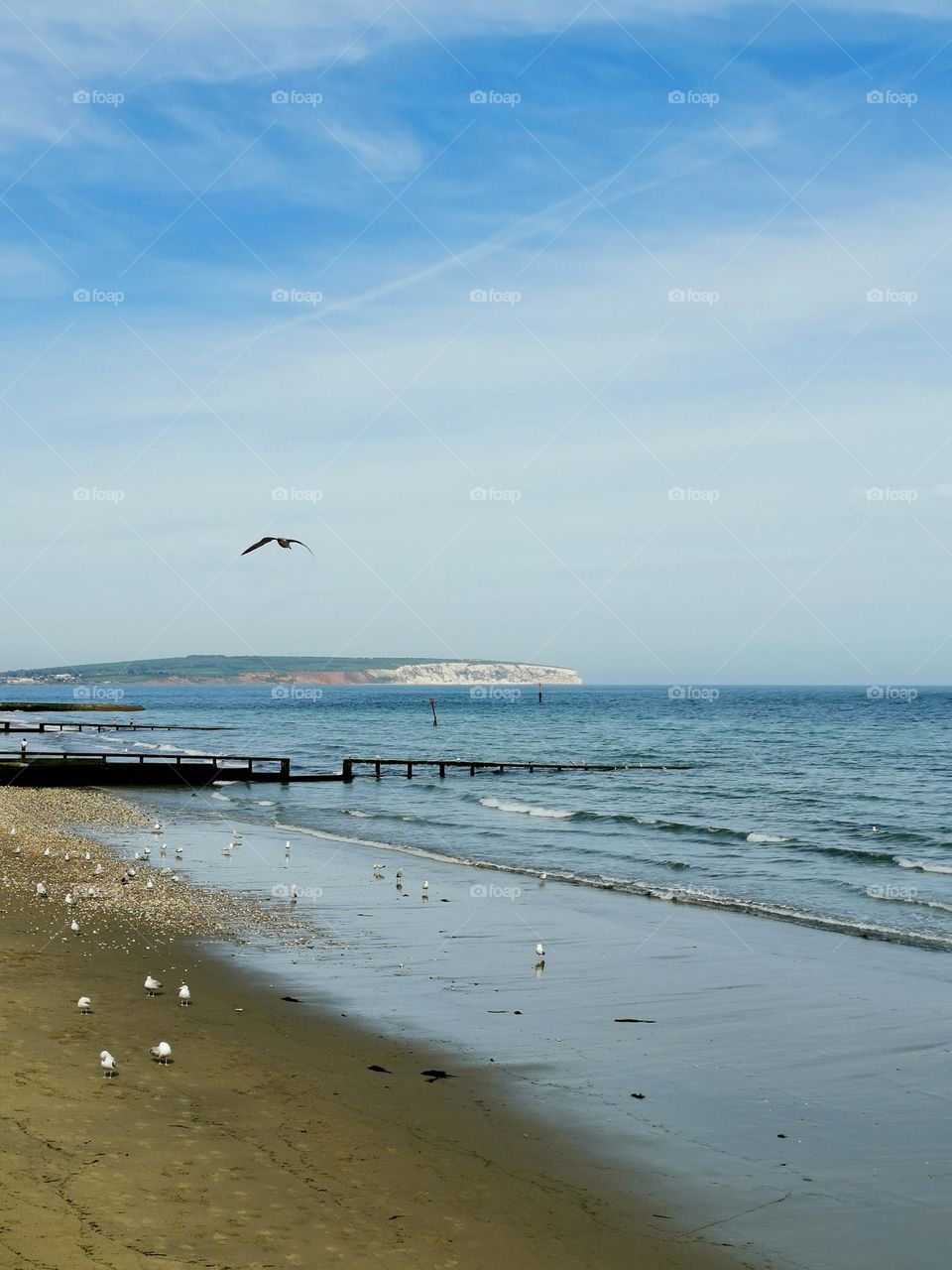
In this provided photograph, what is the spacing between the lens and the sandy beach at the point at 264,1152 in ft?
21.8

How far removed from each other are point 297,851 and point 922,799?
26338mm

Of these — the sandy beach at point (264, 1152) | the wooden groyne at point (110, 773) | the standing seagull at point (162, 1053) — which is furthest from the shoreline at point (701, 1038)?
the wooden groyne at point (110, 773)

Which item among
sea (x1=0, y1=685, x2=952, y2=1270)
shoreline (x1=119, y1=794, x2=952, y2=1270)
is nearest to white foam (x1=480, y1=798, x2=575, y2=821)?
sea (x1=0, y1=685, x2=952, y2=1270)

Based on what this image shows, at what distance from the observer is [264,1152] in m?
8.04

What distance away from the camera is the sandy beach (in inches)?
261

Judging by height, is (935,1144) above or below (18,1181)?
below

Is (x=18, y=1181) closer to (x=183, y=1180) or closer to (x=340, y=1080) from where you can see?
(x=183, y=1180)

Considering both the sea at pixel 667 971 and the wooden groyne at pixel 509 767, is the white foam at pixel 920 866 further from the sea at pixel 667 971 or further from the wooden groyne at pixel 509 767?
the wooden groyne at pixel 509 767

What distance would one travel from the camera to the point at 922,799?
42688mm

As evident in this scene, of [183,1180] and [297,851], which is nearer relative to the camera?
[183,1180]

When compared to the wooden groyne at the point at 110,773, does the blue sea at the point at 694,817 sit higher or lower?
lower

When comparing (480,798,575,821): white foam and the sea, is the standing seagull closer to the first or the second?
the sea

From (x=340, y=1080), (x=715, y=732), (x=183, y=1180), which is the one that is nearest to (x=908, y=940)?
(x=340, y=1080)

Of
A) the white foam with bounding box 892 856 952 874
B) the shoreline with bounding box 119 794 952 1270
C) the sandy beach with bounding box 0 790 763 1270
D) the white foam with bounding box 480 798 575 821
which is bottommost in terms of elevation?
the white foam with bounding box 480 798 575 821
